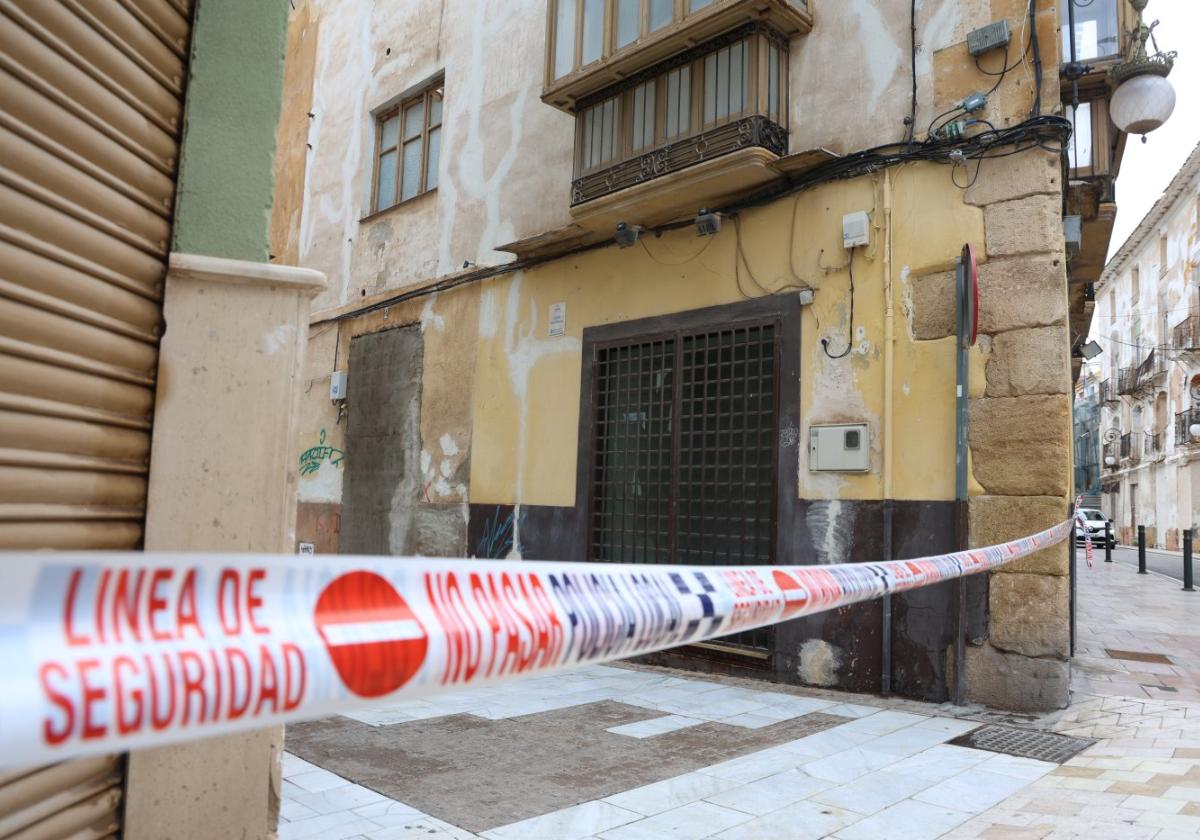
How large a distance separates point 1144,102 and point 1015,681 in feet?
16.7

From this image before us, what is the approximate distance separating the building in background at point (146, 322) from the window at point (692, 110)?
4.14 m

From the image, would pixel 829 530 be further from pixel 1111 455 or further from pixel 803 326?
pixel 1111 455

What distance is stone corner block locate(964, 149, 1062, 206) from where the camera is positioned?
5.61 meters

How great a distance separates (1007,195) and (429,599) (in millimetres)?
5675

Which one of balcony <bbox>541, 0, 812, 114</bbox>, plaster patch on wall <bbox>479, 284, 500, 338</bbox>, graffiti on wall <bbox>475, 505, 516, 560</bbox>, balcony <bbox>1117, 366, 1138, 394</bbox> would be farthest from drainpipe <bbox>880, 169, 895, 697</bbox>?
balcony <bbox>1117, 366, 1138, 394</bbox>

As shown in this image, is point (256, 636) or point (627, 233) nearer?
point (256, 636)

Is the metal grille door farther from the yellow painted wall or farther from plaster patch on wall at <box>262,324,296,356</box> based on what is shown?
plaster patch on wall at <box>262,324,296,356</box>

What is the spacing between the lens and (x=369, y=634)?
3.97ft

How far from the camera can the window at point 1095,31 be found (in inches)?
293

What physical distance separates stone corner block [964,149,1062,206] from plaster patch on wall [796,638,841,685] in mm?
3396

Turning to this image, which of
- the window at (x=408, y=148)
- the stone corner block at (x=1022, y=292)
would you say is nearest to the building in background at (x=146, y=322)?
the stone corner block at (x=1022, y=292)

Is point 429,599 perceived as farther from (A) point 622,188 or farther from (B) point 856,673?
(A) point 622,188

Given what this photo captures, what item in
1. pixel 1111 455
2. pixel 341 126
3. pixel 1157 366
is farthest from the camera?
pixel 1111 455

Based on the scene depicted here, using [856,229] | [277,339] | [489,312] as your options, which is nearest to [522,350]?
[489,312]
